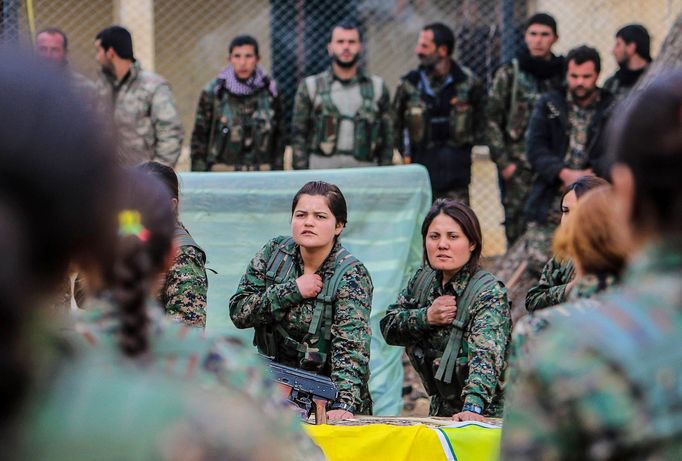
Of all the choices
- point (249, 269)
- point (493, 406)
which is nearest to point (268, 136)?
point (249, 269)

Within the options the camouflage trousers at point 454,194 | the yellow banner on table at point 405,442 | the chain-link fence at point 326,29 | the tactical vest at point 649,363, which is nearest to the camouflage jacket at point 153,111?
the chain-link fence at point 326,29

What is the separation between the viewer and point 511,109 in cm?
883

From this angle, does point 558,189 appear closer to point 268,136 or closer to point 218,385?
point 268,136

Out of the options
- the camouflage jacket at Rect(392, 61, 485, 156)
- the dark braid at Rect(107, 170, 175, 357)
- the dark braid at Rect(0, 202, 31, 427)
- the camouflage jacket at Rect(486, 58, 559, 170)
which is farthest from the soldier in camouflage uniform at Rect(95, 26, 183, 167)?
the dark braid at Rect(0, 202, 31, 427)

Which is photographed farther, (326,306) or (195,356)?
(326,306)

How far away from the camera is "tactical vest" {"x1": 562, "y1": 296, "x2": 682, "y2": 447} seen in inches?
64.0

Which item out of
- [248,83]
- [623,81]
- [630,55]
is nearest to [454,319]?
[248,83]

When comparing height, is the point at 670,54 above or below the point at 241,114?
above

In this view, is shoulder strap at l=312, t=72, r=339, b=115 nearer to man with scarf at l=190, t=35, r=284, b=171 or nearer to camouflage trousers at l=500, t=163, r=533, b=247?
man with scarf at l=190, t=35, r=284, b=171

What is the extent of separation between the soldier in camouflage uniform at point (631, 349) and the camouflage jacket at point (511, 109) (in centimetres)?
700

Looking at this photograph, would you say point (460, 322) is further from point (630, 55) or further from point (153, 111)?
point (630, 55)

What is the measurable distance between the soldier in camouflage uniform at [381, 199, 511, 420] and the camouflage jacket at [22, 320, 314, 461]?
11.2 ft

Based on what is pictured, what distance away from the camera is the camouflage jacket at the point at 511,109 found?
346 inches

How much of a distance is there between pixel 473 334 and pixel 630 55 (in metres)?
4.44
